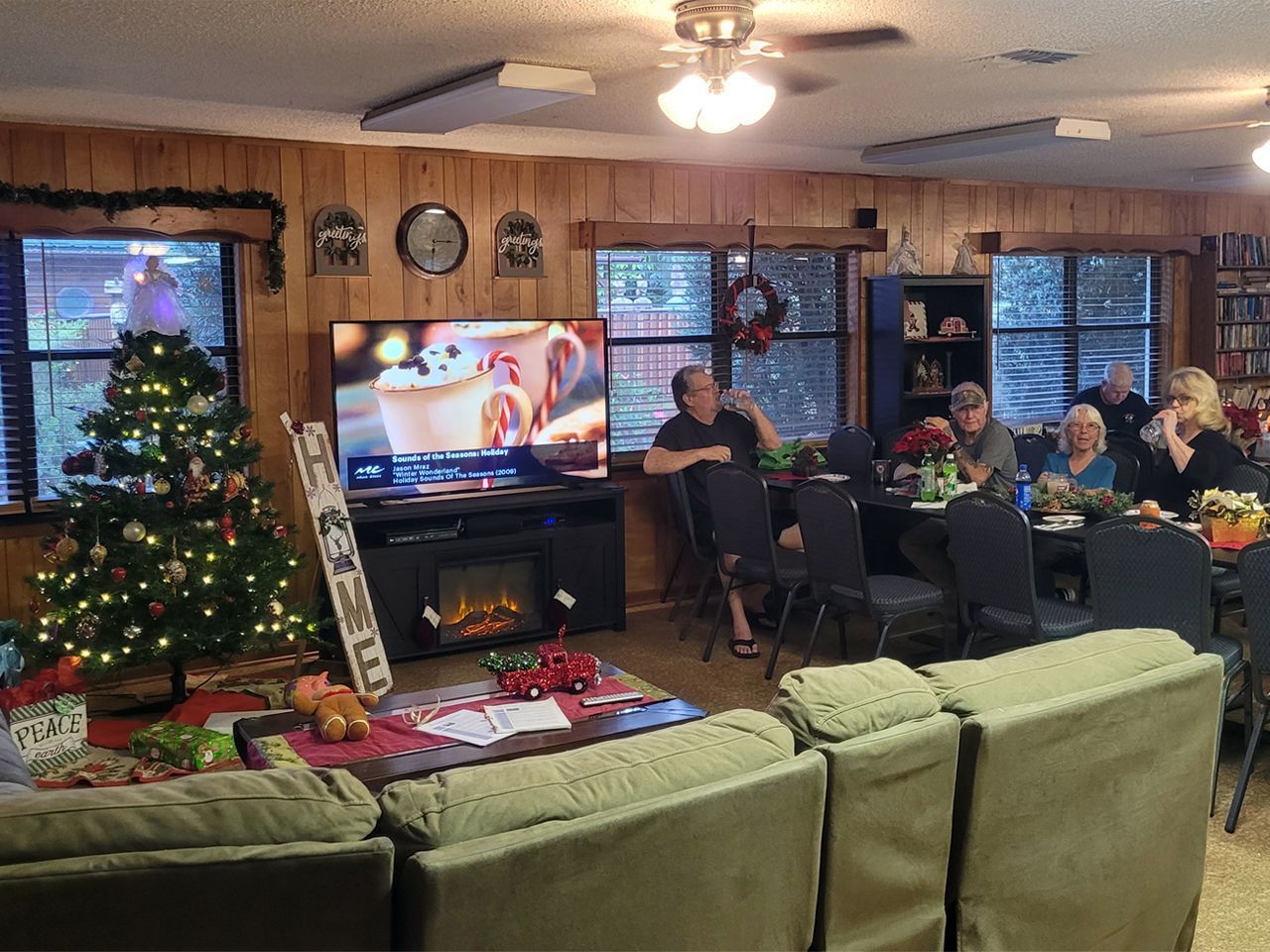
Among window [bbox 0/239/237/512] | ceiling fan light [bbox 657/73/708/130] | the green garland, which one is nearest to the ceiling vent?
ceiling fan light [bbox 657/73/708/130]

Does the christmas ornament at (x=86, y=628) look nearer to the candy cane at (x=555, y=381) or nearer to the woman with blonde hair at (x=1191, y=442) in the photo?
the candy cane at (x=555, y=381)

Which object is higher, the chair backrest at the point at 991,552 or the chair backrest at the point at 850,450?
the chair backrest at the point at 850,450

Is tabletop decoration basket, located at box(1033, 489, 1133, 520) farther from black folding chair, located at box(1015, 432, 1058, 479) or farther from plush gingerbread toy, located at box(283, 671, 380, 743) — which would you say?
plush gingerbread toy, located at box(283, 671, 380, 743)

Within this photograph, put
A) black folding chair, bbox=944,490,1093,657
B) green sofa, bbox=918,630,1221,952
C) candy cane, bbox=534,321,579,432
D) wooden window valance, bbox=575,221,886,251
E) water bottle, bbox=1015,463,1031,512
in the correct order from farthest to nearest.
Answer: wooden window valance, bbox=575,221,886,251 → candy cane, bbox=534,321,579,432 → water bottle, bbox=1015,463,1031,512 → black folding chair, bbox=944,490,1093,657 → green sofa, bbox=918,630,1221,952

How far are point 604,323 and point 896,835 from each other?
423 centimetres

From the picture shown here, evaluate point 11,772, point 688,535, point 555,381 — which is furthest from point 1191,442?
point 11,772

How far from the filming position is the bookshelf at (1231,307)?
9.05 metres

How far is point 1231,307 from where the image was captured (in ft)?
30.1

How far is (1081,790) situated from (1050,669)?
25cm

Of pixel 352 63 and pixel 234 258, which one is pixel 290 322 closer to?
pixel 234 258

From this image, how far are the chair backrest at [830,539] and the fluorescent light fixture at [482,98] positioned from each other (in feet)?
5.98

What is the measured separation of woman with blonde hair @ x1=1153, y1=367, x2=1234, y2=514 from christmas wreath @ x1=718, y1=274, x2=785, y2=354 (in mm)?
2133

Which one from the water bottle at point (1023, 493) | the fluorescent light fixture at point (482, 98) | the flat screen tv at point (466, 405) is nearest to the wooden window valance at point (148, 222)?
the flat screen tv at point (466, 405)

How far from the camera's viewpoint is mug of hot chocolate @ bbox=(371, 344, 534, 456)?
573 cm
